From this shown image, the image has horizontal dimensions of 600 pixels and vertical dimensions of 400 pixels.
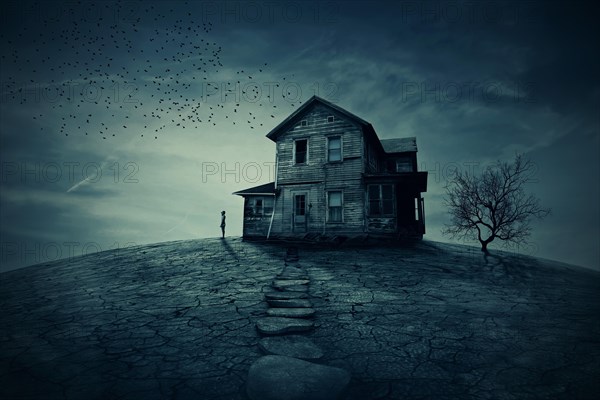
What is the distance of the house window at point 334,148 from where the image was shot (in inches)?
678

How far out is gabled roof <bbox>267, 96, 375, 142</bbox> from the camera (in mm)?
16750

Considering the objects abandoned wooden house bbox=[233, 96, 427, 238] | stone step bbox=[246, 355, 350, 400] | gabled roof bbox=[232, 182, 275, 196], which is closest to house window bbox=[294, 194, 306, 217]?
abandoned wooden house bbox=[233, 96, 427, 238]

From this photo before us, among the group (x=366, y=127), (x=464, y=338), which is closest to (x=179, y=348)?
(x=464, y=338)

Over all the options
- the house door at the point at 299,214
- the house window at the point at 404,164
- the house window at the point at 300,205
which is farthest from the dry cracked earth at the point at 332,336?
the house window at the point at 404,164

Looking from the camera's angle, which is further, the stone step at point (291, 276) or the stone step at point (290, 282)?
the stone step at point (291, 276)

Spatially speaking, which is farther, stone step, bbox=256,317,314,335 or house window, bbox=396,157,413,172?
house window, bbox=396,157,413,172

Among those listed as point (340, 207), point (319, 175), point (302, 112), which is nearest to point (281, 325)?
point (340, 207)

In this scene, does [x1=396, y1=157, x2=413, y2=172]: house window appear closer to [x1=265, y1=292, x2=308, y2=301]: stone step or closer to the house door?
the house door

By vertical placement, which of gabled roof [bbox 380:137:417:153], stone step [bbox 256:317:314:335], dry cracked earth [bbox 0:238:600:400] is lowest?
dry cracked earth [bbox 0:238:600:400]

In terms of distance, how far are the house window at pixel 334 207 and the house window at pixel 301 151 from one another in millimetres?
3002

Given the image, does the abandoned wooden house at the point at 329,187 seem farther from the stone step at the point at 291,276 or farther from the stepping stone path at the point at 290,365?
the stepping stone path at the point at 290,365

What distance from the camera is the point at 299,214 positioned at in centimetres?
1748

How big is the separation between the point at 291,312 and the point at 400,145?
20.2 m

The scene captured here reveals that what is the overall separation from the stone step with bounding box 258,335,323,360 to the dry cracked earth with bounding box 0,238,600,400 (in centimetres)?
16
